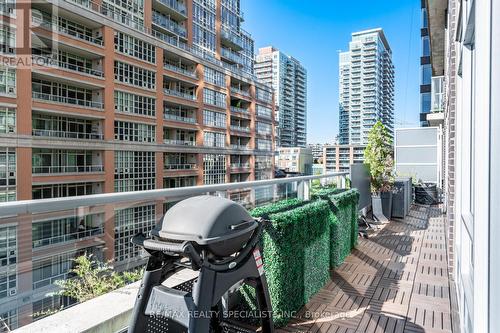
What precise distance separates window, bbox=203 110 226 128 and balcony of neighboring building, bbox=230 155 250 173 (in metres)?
5.37

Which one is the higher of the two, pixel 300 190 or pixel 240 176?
pixel 300 190

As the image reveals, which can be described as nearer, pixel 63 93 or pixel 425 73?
pixel 425 73

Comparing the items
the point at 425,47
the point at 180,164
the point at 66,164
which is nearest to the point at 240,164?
the point at 180,164

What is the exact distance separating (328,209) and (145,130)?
34.1 m

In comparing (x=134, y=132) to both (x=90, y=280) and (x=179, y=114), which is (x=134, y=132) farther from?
(x=90, y=280)

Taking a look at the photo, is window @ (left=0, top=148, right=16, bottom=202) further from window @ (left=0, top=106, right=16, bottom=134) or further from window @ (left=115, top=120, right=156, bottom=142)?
window @ (left=115, top=120, right=156, bottom=142)

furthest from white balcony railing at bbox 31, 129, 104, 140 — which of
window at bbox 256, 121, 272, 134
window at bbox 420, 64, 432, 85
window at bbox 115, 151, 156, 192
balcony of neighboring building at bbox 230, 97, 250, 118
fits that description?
window at bbox 420, 64, 432, 85

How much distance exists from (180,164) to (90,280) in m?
38.8

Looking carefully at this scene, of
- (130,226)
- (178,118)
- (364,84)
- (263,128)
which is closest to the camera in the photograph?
(130,226)

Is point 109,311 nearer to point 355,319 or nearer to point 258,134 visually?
point 355,319

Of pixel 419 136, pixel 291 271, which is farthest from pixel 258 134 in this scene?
pixel 291 271

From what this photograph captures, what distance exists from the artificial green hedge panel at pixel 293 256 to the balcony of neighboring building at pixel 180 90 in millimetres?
36498

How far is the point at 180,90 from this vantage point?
132 feet

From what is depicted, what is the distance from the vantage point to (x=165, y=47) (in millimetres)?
36531
